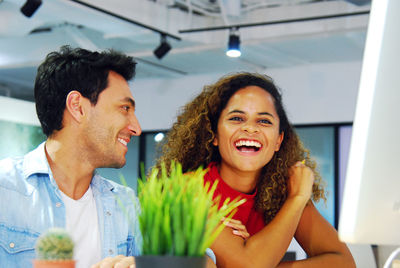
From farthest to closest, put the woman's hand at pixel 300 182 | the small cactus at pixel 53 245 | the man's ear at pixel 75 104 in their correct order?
the woman's hand at pixel 300 182 → the man's ear at pixel 75 104 → the small cactus at pixel 53 245

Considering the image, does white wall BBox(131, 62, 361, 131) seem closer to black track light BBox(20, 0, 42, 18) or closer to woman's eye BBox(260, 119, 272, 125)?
black track light BBox(20, 0, 42, 18)

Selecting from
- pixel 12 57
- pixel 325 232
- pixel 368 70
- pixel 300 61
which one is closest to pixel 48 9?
pixel 12 57

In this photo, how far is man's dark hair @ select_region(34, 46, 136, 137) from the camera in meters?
1.96

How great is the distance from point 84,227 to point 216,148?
76cm

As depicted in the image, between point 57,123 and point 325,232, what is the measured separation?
107 cm

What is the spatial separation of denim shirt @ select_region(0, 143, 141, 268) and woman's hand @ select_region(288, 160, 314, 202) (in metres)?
0.61

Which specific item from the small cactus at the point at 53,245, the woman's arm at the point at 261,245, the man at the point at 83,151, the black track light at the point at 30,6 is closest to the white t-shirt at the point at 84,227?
the man at the point at 83,151

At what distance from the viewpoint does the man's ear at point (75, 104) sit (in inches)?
76.8

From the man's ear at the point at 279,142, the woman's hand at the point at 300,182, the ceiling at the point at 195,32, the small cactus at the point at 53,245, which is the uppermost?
the ceiling at the point at 195,32

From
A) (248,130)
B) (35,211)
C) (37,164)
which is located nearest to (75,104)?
(37,164)

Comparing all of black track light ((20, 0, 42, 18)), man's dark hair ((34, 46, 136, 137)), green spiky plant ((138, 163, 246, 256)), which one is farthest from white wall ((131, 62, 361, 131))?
green spiky plant ((138, 163, 246, 256))

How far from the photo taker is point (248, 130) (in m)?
2.26

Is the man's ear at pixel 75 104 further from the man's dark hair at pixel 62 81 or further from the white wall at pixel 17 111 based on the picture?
the white wall at pixel 17 111

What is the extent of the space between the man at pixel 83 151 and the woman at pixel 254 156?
17.4 inches
